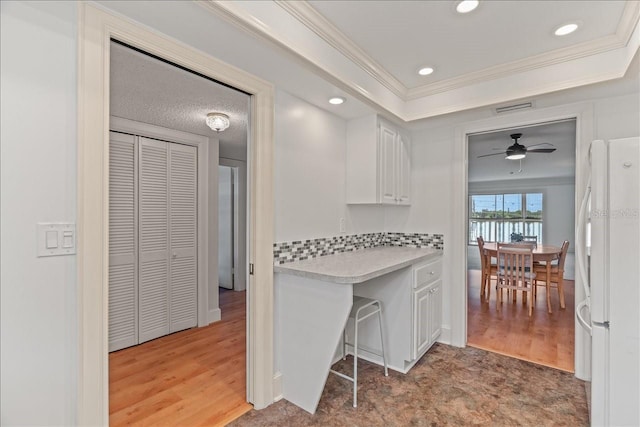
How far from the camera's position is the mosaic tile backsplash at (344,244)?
228 cm

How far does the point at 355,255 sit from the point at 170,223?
2.02 m

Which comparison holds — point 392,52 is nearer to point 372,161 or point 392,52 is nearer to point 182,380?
point 372,161

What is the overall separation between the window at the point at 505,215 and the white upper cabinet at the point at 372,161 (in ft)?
21.1

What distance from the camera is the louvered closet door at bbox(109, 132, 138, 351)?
2936 mm

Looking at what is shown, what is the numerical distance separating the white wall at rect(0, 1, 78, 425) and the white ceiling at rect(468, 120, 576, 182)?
327 cm

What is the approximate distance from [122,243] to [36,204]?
200cm

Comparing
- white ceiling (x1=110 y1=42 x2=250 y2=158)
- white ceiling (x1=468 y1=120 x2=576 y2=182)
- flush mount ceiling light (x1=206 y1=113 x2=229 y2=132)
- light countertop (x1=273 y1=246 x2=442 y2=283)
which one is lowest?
light countertop (x1=273 y1=246 x2=442 y2=283)

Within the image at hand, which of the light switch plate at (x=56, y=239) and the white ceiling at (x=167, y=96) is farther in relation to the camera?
the white ceiling at (x=167, y=96)

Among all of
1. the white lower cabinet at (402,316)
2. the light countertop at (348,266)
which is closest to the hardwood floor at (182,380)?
the light countertop at (348,266)

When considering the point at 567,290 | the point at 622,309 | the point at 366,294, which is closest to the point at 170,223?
the point at 366,294

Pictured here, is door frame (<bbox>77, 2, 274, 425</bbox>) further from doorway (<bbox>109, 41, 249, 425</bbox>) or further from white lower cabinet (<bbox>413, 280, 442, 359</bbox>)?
white lower cabinet (<bbox>413, 280, 442, 359</bbox>)

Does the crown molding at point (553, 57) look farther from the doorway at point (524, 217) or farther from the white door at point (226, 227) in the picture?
the white door at point (226, 227)

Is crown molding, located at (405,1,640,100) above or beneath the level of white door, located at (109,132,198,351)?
above

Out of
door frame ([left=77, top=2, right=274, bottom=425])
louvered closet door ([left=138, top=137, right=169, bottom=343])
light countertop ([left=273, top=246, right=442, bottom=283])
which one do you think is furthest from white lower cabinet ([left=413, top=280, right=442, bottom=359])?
louvered closet door ([left=138, top=137, right=169, bottom=343])
